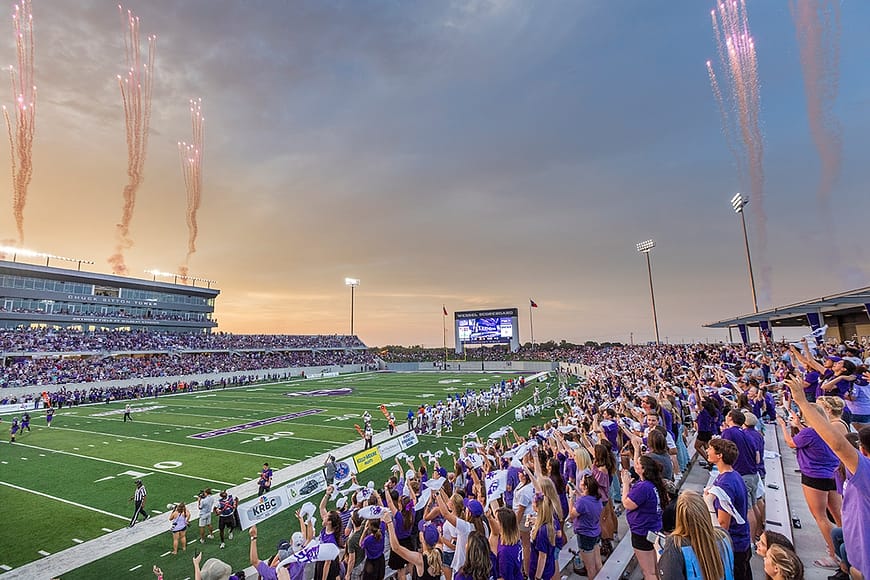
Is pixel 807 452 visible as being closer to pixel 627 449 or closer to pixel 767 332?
pixel 627 449

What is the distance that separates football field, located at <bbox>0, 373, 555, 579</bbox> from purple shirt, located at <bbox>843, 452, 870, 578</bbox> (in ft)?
31.1

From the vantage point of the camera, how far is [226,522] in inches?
403

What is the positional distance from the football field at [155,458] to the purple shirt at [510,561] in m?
7.15

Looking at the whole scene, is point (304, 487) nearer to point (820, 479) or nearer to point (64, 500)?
point (820, 479)

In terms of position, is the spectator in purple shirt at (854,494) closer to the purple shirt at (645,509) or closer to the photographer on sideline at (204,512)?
the purple shirt at (645,509)

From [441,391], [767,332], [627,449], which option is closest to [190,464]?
[627,449]

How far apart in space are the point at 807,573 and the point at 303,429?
70.1 feet

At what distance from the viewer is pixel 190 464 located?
53.6 ft

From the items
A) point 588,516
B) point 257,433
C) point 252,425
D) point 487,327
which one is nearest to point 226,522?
point 588,516

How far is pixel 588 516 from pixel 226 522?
8.85 metres

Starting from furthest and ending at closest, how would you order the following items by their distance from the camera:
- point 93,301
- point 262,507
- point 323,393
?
point 93,301 < point 323,393 < point 262,507

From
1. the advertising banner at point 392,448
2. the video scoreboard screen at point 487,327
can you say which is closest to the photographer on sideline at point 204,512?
the advertising banner at point 392,448

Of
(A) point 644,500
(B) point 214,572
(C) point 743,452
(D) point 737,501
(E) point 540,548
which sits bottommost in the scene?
(E) point 540,548

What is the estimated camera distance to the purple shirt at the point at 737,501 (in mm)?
3879
